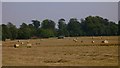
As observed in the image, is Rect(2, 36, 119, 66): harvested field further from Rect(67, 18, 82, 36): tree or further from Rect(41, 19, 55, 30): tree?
Rect(41, 19, 55, 30): tree

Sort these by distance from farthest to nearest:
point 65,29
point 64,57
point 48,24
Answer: point 48,24 < point 65,29 < point 64,57

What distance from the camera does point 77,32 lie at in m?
138

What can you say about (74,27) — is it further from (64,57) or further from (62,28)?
(64,57)

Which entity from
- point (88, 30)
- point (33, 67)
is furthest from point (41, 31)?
point (33, 67)

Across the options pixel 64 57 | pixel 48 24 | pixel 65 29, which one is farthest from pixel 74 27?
pixel 64 57

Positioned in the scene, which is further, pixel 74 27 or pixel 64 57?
pixel 74 27

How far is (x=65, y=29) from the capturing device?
140 meters

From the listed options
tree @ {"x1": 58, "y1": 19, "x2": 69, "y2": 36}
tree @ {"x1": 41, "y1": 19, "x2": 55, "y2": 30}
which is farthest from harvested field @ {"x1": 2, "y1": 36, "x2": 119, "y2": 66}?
tree @ {"x1": 41, "y1": 19, "x2": 55, "y2": 30}

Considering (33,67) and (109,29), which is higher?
(33,67)

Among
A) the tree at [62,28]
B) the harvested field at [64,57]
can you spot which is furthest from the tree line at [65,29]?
the harvested field at [64,57]

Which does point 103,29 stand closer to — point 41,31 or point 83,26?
point 83,26

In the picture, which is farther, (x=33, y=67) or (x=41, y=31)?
(x=41, y=31)

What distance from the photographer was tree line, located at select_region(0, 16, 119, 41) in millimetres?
113625

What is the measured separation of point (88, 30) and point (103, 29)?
673 centimetres
